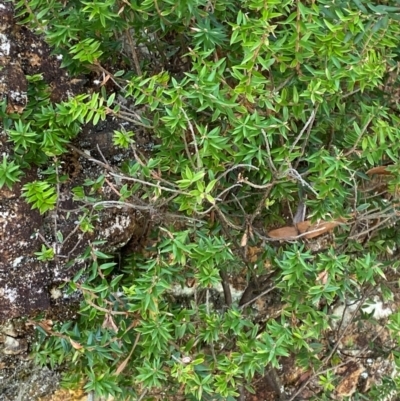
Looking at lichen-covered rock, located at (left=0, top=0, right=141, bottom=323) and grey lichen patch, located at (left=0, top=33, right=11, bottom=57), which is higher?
grey lichen patch, located at (left=0, top=33, right=11, bottom=57)

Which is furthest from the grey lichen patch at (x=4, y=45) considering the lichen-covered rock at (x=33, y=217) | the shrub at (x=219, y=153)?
the shrub at (x=219, y=153)

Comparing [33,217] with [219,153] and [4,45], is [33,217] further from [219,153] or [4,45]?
[219,153]

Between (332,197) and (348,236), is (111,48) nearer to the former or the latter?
(332,197)

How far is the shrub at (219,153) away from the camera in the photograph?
1.58 metres

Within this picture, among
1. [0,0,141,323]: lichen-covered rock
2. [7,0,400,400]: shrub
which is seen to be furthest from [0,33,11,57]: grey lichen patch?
[7,0,400,400]: shrub

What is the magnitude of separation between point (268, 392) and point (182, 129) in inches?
63.9

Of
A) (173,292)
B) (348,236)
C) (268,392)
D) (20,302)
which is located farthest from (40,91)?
(268,392)

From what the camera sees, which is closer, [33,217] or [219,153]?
[219,153]

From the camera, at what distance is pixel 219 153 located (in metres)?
1.64

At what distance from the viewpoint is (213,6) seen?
1648 millimetres

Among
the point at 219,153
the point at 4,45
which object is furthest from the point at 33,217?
the point at 219,153

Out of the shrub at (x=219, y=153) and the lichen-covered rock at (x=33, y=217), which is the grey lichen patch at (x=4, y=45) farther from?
the shrub at (x=219, y=153)

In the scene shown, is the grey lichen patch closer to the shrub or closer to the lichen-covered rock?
the lichen-covered rock

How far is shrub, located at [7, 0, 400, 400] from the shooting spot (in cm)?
158
